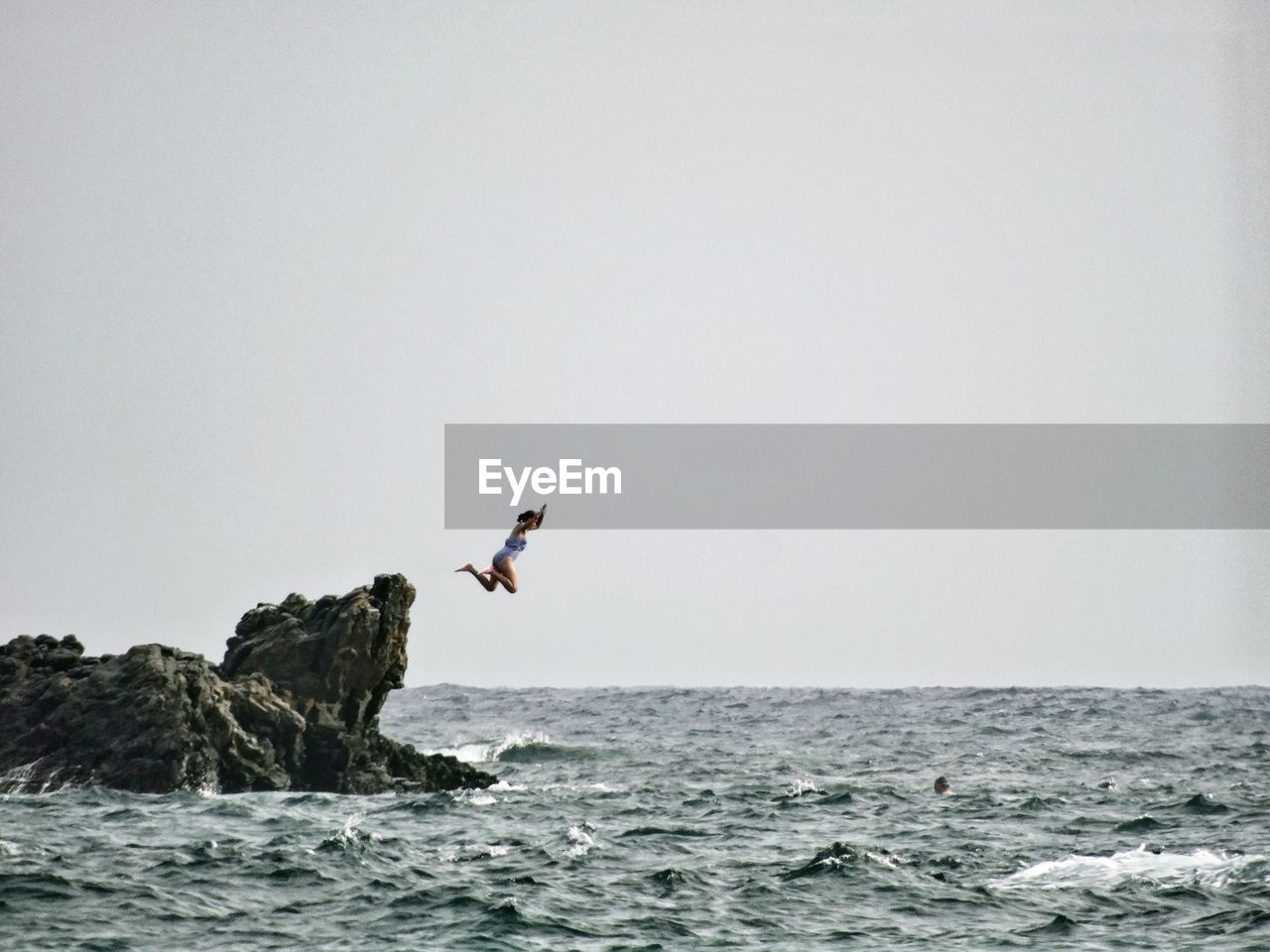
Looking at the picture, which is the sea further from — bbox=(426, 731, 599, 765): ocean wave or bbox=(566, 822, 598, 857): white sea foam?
bbox=(426, 731, 599, 765): ocean wave

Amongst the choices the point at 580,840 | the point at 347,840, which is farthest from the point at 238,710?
the point at 580,840

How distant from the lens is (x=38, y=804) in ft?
104

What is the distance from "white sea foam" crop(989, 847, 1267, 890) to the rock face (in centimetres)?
1819

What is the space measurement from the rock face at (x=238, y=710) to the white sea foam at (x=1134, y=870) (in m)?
18.2

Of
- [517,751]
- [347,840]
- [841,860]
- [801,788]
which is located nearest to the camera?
[841,860]

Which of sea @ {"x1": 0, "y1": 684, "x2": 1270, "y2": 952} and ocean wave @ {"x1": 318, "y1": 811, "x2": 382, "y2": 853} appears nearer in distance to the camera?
sea @ {"x1": 0, "y1": 684, "x2": 1270, "y2": 952}

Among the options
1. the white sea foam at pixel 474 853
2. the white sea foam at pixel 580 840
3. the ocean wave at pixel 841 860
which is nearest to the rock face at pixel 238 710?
the white sea foam at pixel 580 840

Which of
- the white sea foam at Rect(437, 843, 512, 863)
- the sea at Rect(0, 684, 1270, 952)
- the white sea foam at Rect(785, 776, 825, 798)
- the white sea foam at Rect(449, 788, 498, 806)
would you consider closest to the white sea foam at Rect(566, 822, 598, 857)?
the sea at Rect(0, 684, 1270, 952)

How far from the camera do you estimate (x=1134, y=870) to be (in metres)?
27.5

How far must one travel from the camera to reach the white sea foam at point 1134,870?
2628 cm

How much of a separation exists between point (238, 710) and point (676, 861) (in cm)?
1413

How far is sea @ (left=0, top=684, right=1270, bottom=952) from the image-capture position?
22078 mm

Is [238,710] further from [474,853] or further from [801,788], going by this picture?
[801,788]

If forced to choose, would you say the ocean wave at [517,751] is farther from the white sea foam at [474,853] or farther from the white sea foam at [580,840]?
the white sea foam at [474,853]
